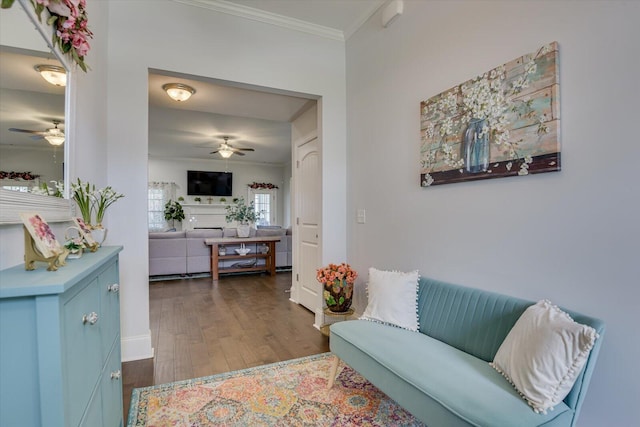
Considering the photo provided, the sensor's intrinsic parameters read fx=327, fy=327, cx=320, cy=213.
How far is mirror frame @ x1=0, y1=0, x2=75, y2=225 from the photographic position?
105 cm

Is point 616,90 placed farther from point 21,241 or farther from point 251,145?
point 251,145

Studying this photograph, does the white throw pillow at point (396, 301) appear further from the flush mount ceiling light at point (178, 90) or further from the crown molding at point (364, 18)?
the flush mount ceiling light at point (178, 90)

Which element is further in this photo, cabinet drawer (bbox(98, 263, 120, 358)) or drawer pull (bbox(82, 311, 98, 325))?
cabinet drawer (bbox(98, 263, 120, 358))

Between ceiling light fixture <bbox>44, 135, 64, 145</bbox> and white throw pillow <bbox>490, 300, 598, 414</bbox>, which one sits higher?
ceiling light fixture <bbox>44, 135, 64, 145</bbox>

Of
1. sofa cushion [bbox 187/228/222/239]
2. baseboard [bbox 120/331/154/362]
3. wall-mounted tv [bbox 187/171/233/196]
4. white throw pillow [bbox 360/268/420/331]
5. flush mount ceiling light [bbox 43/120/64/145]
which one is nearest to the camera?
flush mount ceiling light [bbox 43/120/64/145]

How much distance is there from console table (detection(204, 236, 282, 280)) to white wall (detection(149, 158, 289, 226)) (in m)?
4.23

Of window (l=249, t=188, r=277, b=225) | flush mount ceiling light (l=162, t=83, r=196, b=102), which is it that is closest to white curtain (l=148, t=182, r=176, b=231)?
window (l=249, t=188, r=277, b=225)

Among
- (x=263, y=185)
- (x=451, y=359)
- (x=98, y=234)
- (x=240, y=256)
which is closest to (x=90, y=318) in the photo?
(x=98, y=234)

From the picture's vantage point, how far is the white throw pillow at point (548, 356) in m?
1.25

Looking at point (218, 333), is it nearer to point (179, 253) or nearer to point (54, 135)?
point (54, 135)

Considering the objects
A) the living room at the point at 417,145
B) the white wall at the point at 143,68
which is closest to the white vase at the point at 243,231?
the living room at the point at 417,145

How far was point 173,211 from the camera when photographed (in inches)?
359

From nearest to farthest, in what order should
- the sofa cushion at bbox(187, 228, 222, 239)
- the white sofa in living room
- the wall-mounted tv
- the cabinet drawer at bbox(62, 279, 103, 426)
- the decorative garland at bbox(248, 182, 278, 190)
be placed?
the cabinet drawer at bbox(62, 279, 103, 426), the white sofa in living room, the sofa cushion at bbox(187, 228, 222, 239), the wall-mounted tv, the decorative garland at bbox(248, 182, 278, 190)

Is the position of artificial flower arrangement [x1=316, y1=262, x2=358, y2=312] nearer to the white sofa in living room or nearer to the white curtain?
the white sofa in living room
